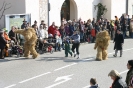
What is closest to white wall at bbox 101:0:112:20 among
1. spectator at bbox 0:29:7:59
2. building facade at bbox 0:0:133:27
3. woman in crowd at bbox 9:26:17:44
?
building facade at bbox 0:0:133:27

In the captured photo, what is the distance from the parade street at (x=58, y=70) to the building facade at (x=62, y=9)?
4577 mm

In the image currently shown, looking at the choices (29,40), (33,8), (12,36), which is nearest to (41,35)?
(12,36)

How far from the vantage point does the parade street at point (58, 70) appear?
43.7 feet

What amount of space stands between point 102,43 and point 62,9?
11.3m

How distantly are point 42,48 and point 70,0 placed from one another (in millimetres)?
8832

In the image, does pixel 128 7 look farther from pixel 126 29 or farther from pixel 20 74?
pixel 20 74

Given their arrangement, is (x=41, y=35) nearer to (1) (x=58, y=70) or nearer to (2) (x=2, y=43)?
(2) (x=2, y=43)

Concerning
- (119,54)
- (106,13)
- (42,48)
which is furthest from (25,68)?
(106,13)

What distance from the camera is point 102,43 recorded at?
1747 cm

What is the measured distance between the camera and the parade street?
1332 centimetres

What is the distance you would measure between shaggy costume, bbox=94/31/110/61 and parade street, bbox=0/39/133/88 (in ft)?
1.42

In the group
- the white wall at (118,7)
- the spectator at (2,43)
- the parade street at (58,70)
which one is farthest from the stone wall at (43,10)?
the white wall at (118,7)

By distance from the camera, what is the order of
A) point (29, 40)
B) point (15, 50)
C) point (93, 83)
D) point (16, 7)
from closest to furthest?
point (93, 83) → point (29, 40) → point (15, 50) → point (16, 7)

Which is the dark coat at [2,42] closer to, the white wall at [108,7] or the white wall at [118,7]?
the white wall at [108,7]
